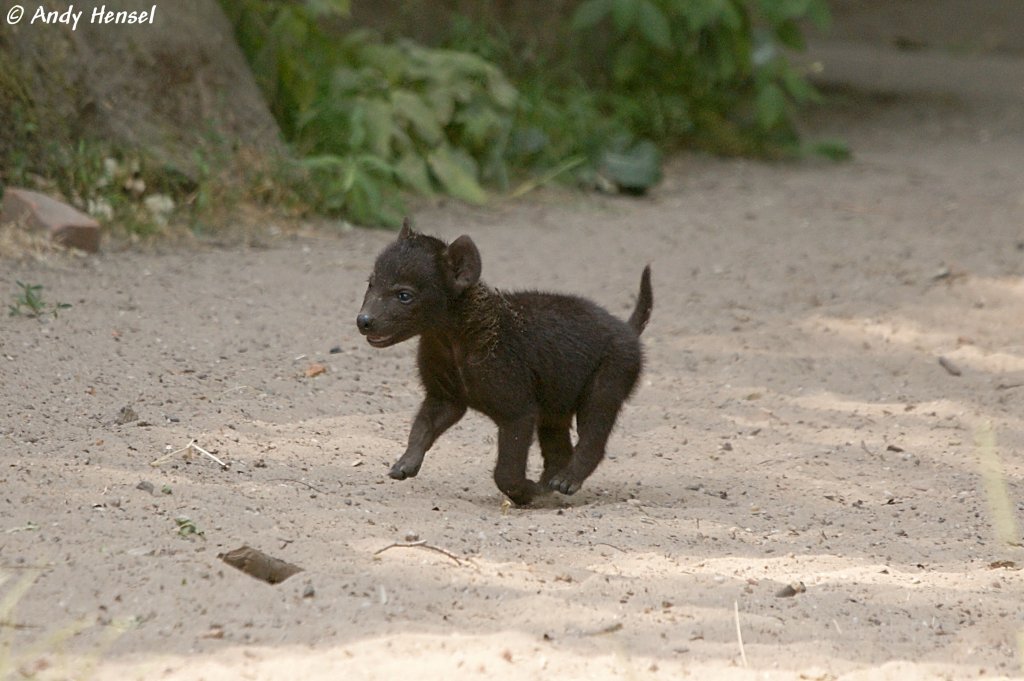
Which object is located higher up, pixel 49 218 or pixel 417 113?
pixel 417 113

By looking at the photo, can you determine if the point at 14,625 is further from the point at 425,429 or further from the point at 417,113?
the point at 417,113

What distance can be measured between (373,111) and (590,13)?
8.86 ft

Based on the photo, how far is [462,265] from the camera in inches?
221

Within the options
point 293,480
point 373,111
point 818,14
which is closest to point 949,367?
point 293,480

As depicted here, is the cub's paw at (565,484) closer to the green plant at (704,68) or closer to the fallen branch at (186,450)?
the fallen branch at (186,450)

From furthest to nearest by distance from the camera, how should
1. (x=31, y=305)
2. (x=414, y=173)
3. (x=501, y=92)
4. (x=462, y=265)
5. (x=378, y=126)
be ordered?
(x=501, y=92), (x=414, y=173), (x=378, y=126), (x=31, y=305), (x=462, y=265)

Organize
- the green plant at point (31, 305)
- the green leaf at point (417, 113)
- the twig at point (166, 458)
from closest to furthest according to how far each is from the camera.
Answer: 1. the twig at point (166, 458)
2. the green plant at point (31, 305)
3. the green leaf at point (417, 113)

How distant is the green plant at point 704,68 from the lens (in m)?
11.8

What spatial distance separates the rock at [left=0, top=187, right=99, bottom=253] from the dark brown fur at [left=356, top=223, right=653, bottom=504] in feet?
10.5

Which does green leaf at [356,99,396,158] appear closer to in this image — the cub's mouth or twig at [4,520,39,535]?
the cub's mouth

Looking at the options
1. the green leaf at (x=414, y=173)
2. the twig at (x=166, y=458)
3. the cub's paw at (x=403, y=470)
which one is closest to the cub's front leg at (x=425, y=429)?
the cub's paw at (x=403, y=470)

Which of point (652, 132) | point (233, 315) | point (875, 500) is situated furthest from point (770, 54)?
point (875, 500)

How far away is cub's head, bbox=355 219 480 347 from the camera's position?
5.43 m

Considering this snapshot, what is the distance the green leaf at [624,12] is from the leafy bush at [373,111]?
1.26m
